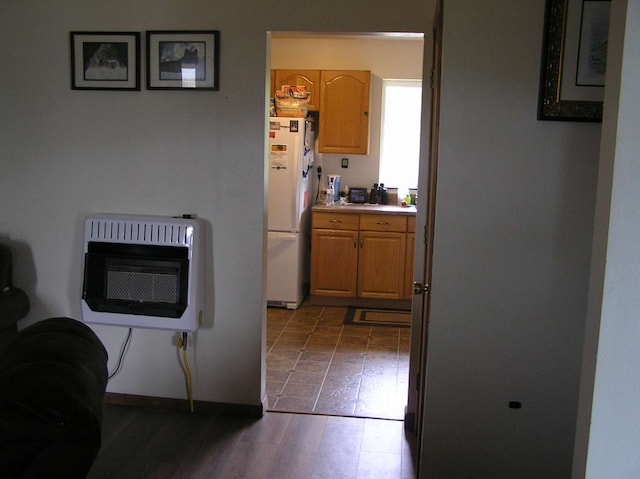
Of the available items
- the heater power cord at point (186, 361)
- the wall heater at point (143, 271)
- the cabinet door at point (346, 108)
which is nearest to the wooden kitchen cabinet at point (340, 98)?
the cabinet door at point (346, 108)

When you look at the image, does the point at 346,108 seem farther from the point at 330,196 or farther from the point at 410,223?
the point at 410,223

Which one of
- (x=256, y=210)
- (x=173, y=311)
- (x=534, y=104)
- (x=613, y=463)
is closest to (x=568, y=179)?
(x=534, y=104)

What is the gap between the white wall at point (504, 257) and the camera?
2.35 metres

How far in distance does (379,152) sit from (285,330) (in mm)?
2088

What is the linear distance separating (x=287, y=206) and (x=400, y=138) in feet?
4.88

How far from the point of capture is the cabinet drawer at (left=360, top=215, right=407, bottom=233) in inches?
216

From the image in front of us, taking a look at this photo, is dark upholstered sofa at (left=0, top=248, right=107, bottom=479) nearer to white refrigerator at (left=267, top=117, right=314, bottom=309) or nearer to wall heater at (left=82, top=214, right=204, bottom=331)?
wall heater at (left=82, top=214, right=204, bottom=331)

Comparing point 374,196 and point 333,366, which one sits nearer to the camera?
point 333,366

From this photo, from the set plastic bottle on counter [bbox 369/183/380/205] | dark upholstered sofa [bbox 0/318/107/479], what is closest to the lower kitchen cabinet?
plastic bottle on counter [bbox 369/183/380/205]

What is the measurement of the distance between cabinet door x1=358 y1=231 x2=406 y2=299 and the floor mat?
5.6 inches

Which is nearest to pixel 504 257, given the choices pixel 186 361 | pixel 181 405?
pixel 186 361

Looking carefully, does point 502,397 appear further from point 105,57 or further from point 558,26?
point 105,57

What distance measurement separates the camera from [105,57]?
330cm

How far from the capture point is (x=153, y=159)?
3359 mm
